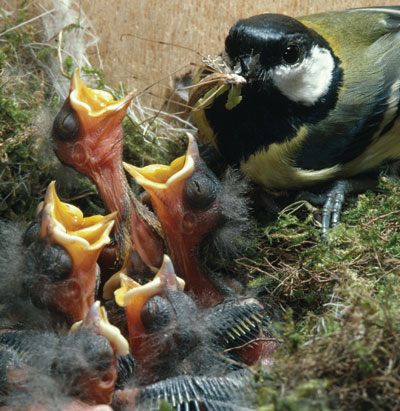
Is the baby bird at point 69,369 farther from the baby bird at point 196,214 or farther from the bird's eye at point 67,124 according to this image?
the bird's eye at point 67,124

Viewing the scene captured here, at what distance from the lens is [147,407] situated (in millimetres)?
979

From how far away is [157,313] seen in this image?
1.03 metres

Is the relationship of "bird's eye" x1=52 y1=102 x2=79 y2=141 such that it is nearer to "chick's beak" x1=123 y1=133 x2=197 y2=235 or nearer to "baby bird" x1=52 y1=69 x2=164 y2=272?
"baby bird" x1=52 y1=69 x2=164 y2=272

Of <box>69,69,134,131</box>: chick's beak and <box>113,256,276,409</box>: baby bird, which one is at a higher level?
<box>69,69,134,131</box>: chick's beak

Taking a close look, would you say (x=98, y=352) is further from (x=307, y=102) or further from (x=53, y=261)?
(x=307, y=102)

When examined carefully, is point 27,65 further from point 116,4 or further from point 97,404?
point 97,404

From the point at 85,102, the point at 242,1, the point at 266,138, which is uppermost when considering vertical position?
the point at 242,1

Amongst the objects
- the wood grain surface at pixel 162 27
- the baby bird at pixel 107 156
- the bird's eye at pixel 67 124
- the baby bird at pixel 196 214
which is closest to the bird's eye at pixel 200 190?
the baby bird at pixel 196 214

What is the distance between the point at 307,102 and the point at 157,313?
24.1 inches

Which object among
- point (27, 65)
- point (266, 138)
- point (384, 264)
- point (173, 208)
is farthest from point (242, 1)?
point (384, 264)

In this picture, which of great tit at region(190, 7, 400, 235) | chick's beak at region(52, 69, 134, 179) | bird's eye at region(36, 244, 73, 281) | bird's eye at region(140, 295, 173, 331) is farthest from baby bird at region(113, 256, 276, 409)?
great tit at region(190, 7, 400, 235)

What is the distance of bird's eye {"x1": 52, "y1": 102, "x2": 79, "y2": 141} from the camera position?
48.5 inches

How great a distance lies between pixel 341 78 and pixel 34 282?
2.66ft

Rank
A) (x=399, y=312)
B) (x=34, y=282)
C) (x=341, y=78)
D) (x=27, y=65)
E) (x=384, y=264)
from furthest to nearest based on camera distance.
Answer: (x=27, y=65), (x=341, y=78), (x=384, y=264), (x=34, y=282), (x=399, y=312)
